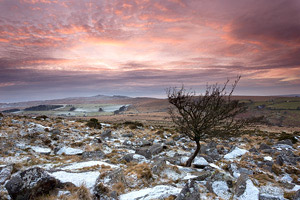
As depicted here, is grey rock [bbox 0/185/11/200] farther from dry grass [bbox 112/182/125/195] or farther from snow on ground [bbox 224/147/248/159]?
snow on ground [bbox 224/147/248/159]

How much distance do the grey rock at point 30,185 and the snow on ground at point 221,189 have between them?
7436 millimetres

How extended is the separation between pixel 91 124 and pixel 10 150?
13868mm

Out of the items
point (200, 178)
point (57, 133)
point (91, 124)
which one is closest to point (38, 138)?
point (57, 133)

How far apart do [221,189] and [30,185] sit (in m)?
8.44

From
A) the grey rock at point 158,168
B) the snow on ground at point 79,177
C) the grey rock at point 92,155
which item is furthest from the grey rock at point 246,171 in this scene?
the grey rock at point 92,155

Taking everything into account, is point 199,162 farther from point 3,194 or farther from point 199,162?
point 3,194

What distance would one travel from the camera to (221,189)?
7723mm

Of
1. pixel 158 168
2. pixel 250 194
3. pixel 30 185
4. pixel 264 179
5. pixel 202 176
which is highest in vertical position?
pixel 30 185

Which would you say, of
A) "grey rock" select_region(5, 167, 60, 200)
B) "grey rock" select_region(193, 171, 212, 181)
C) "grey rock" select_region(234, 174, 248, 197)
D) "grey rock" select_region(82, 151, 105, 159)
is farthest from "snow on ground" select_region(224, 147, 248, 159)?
"grey rock" select_region(5, 167, 60, 200)

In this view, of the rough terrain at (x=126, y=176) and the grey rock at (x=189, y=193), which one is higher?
the grey rock at (x=189, y=193)

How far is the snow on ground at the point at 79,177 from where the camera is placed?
6683mm

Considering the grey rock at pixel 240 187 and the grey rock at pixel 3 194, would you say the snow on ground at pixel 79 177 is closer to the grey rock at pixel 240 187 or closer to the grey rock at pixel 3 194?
the grey rock at pixel 3 194

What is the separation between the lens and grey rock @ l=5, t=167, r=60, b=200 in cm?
561

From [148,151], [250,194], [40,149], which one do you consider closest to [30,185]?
[40,149]
